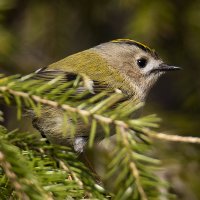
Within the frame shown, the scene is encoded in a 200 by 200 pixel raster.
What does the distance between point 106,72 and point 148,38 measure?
1.90 ft

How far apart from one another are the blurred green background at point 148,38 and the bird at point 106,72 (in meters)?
0.15

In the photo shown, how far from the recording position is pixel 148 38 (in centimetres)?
339

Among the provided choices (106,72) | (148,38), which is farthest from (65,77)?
(148,38)

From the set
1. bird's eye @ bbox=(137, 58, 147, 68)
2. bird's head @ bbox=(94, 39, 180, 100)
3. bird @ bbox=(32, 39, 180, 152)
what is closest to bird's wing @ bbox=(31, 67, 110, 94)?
bird @ bbox=(32, 39, 180, 152)

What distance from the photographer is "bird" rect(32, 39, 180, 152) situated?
7.97 ft

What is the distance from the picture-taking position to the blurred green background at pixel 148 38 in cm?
305

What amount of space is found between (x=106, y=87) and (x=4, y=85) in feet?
4.57

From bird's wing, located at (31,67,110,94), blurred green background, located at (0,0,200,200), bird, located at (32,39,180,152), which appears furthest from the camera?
blurred green background, located at (0,0,200,200)

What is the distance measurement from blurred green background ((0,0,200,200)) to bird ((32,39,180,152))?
0.15 meters

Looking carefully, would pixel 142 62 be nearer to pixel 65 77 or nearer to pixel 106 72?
pixel 106 72

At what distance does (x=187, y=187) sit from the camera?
117 inches

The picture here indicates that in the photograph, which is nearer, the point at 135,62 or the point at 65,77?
the point at 65,77

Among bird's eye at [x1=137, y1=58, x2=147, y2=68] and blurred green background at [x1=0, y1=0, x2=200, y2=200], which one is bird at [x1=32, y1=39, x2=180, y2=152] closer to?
bird's eye at [x1=137, y1=58, x2=147, y2=68]

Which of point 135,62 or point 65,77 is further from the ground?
point 65,77
